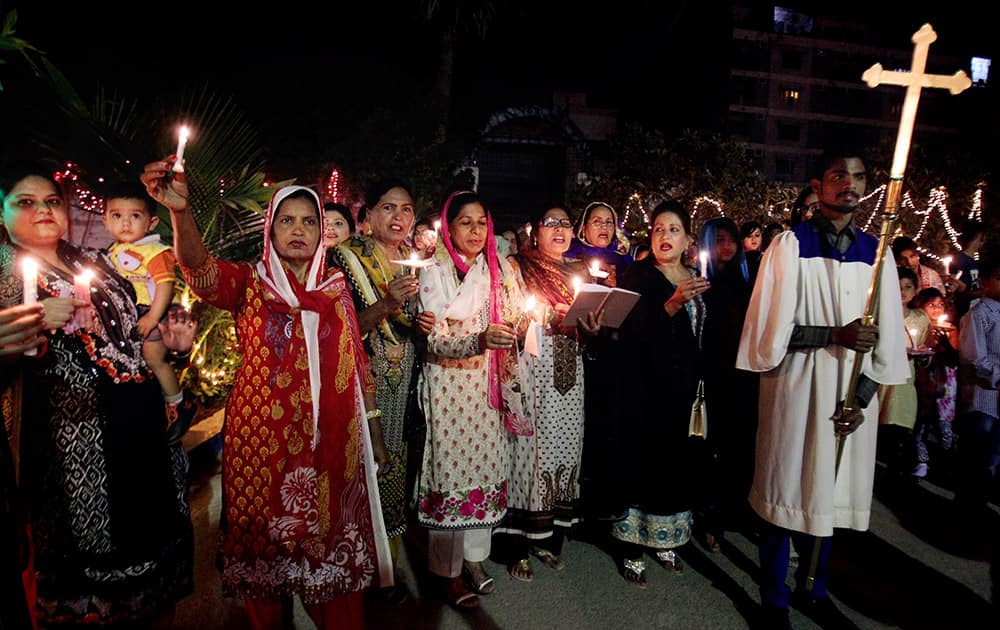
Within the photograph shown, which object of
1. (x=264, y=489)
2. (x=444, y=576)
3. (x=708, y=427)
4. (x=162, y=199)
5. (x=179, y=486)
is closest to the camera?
(x=162, y=199)

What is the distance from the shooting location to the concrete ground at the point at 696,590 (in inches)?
124

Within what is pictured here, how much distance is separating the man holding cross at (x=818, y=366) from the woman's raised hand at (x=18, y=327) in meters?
2.99

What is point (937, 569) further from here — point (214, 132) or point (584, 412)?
point (214, 132)

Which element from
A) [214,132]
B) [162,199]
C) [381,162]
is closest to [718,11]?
[381,162]

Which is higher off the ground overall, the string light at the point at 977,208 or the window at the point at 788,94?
the window at the point at 788,94

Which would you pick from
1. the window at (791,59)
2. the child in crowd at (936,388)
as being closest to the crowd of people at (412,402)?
the child in crowd at (936,388)

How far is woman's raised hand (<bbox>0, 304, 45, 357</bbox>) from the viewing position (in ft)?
5.10

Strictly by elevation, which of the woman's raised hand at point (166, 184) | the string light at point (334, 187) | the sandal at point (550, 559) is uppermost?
the string light at point (334, 187)

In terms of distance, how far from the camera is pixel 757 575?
365 centimetres

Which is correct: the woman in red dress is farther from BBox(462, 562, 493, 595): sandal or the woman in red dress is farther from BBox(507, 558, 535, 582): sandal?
BBox(507, 558, 535, 582): sandal

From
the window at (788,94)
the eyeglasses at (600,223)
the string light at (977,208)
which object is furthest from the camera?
the window at (788,94)

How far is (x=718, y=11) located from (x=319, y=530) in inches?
1919

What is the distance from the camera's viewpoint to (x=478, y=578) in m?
3.39

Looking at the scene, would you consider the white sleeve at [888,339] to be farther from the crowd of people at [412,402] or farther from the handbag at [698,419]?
the handbag at [698,419]
